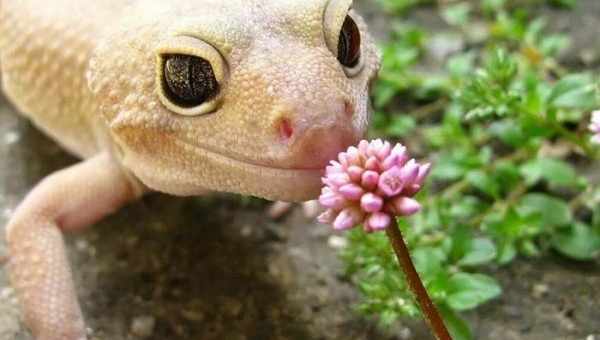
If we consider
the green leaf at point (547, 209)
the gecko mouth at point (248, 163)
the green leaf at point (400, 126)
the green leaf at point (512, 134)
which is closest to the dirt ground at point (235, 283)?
the green leaf at point (547, 209)

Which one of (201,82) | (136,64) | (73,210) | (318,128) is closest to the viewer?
(318,128)

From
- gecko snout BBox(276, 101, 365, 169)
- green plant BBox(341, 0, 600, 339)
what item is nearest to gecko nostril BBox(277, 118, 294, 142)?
gecko snout BBox(276, 101, 365, 169)

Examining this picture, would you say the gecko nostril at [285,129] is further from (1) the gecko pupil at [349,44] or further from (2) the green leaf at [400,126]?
(2) the green leaf at [400,126]

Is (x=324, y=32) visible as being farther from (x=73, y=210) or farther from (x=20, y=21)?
(x=20, y=21)

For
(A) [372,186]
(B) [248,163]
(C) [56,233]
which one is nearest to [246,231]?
(C) [56,233]

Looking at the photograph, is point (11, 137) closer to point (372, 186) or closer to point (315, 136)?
point (315, 136)

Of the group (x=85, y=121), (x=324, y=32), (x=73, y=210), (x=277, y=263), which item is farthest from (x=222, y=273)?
(x=324, y=32)
